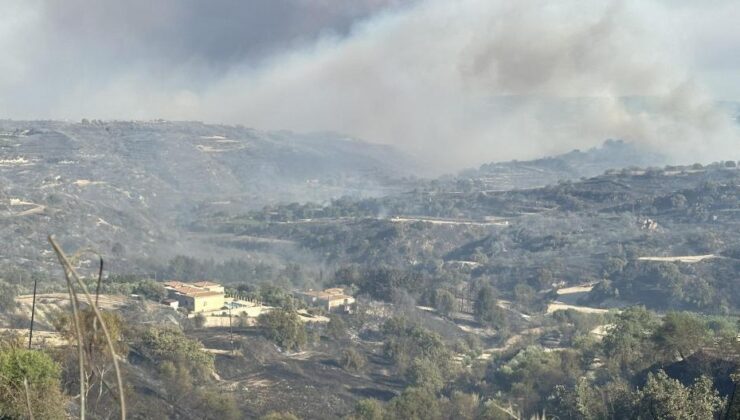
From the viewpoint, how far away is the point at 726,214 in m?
103

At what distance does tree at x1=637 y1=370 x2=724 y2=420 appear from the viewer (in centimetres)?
2222

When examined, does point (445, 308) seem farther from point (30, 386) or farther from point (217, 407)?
point (30, 386)

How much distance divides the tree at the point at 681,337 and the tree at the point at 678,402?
384 inches

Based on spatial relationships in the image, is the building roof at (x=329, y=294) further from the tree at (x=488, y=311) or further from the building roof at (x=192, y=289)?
the tree at (x=488, y=311)

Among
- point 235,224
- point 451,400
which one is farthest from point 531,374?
point 235,224

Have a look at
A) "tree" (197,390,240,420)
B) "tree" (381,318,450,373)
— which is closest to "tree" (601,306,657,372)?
"tree" (381,318,450,373)

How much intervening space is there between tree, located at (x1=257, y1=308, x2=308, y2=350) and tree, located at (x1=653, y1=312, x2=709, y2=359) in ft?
69.3

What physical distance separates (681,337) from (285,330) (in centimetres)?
2270

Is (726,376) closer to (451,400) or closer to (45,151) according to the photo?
(451,400)

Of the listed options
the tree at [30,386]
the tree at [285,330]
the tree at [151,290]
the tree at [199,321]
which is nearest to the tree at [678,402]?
the tree at [30,386]

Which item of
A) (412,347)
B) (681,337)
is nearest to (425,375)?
(412,347)

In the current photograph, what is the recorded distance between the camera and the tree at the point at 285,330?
49.0 m

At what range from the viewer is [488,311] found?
6325 centimetres

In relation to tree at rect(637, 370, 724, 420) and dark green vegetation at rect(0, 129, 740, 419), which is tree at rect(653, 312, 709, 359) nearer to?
dark green vegetation at rect(0, 129, 740, 419)
